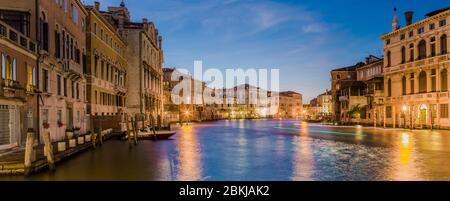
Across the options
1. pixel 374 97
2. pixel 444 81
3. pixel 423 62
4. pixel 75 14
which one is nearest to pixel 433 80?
pixel 444 81

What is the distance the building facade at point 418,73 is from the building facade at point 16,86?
36.5 m

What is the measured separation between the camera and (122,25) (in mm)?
50125

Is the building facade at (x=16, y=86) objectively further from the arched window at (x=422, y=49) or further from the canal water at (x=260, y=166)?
the arched window at (x=422, y=49)

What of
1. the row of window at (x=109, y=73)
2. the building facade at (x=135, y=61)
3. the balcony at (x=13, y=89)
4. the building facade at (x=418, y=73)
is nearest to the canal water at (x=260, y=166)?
the balcony at (x=13, y=89)

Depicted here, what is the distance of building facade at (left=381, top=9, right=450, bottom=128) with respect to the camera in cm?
4125

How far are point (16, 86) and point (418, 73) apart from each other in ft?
132

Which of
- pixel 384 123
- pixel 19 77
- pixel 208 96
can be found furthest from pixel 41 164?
pixel 208 96

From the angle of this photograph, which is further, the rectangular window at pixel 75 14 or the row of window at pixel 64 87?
the rectangular window at pixel 75 14

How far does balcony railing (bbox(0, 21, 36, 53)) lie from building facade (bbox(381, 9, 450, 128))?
3623 cm

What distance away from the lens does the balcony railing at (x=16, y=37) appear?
1714 cm

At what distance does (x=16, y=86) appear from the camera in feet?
59.2

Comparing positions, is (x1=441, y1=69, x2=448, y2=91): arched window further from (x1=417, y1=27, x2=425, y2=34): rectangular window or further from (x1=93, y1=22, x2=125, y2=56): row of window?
(x1=93, y1=22, x2=125, y2=56): row of window

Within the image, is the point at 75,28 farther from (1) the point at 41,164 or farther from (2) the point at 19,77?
(1) the point at 41,164

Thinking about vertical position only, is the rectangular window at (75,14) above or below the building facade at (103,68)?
above
